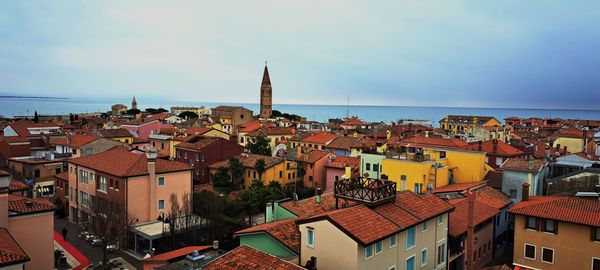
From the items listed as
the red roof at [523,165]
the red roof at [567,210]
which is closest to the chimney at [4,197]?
the red roof at [567,210]

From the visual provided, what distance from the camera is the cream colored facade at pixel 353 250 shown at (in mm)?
15266

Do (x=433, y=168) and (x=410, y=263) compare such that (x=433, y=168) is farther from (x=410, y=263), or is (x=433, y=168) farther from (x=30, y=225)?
(x=30, y=225)

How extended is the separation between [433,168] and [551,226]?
37.9 ft

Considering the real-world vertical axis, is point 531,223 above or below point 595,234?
below

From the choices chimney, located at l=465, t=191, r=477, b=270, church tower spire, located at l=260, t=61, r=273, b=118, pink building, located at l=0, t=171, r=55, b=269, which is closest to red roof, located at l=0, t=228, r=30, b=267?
pink building, located at l=0, t=171, r=55, b=269

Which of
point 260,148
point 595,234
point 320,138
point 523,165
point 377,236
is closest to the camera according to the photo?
point 377,236

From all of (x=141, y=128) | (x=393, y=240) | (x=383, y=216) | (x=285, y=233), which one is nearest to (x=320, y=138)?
(x=141, y=128)

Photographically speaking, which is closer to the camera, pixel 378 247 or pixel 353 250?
pixel 353 250

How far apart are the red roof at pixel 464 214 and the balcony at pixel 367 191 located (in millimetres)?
5761

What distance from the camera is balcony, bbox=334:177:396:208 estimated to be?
1791 cm

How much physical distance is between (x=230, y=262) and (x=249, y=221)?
17362 mm

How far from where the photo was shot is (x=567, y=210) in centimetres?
2145

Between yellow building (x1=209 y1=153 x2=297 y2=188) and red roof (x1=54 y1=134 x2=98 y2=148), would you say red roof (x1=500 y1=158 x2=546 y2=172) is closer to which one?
yellow building (x1=209 y1=153 x2=297 y2=188)

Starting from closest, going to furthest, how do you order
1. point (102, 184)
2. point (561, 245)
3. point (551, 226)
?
1. point (561, 245)
2. point (551, 226)
3. point (102, 184)
